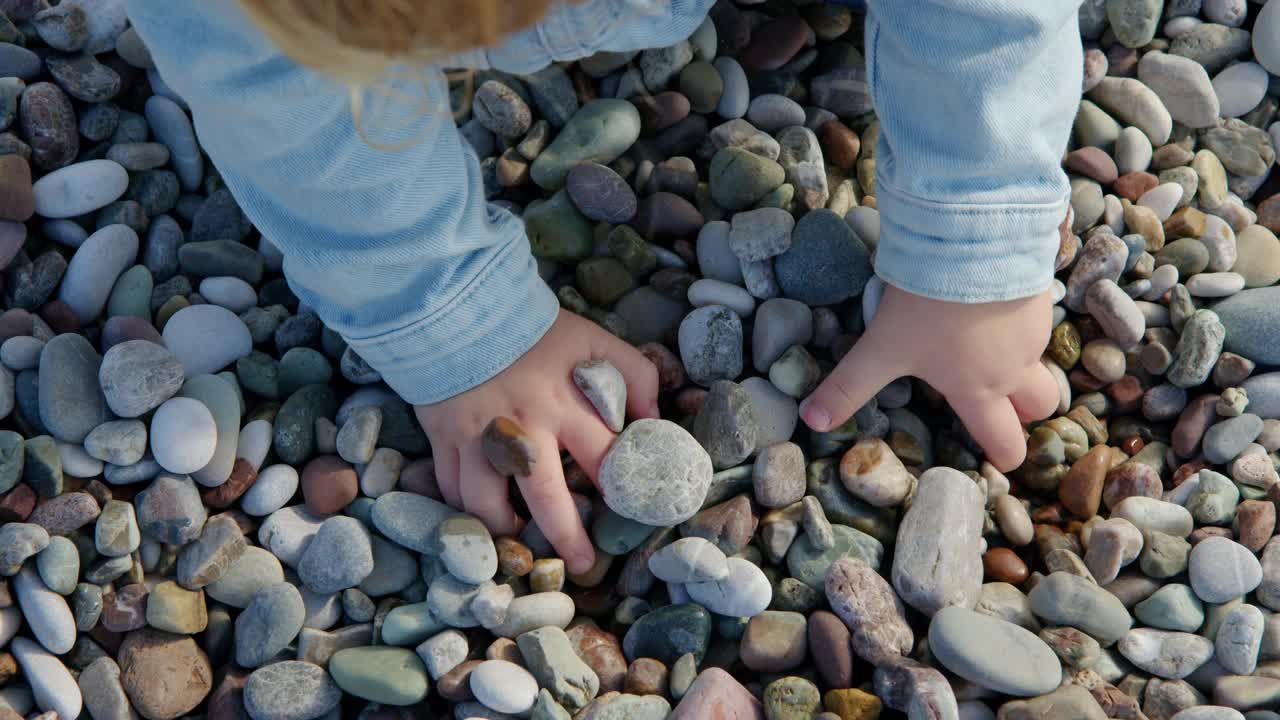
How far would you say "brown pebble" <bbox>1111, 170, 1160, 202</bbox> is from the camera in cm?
131

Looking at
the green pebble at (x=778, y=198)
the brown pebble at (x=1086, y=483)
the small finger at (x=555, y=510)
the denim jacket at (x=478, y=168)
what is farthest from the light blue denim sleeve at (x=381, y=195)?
the brown pebble at (x=1086, y=483)

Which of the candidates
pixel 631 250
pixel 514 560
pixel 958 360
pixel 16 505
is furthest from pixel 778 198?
pixel 16 505

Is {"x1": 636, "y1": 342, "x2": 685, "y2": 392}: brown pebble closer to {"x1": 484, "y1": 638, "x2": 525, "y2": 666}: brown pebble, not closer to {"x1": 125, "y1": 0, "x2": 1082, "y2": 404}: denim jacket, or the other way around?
{"x1": 125, "y1": 0, "x2": 1082, "y2": 404}: denim jacket

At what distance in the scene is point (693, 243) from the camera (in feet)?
4.27

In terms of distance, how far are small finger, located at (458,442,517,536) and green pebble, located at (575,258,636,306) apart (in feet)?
0.76

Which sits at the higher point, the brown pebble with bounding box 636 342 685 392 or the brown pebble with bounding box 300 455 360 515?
the brown pebble with bounding box 636 342 685 392

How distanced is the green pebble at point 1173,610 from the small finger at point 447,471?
65 centimetres

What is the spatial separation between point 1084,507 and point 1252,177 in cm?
52

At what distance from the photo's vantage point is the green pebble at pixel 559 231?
1.28 metres

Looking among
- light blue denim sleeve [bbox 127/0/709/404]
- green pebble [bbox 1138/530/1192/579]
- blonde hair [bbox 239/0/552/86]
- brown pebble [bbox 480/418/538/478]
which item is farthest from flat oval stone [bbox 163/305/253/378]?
green pebble [bbox 1138/530/1192/579]

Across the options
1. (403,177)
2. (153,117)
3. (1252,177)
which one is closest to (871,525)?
(403,177)

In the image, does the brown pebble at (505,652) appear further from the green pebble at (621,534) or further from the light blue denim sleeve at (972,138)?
the light blue denim sleeve at (972,138)

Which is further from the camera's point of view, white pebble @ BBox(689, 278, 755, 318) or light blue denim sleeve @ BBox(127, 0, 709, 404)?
white pebble @ BBox(689, 278, 755, 318)

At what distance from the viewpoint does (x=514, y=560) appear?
3.57 ft
